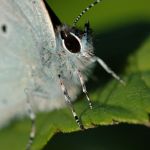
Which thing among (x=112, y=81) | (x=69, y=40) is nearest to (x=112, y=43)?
(x=112, y=81)

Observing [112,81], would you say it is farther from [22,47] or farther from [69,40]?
[22,47]

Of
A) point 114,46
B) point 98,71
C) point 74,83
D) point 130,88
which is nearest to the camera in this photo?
point 130,88

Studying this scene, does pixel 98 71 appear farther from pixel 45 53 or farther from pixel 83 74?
pixel 45 53

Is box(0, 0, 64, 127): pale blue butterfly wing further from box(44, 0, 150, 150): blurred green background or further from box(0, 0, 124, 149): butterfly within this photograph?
box(44, 0, 150, 150): blurred green background

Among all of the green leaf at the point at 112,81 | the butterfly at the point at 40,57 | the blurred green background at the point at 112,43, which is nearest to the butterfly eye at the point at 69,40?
the butterfly at the point at 40,57

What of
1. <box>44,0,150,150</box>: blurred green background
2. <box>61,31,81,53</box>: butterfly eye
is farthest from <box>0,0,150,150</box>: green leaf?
<box>61,31,81,53</box>: butterfly eye

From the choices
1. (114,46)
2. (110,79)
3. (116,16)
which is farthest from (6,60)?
(116,16)
